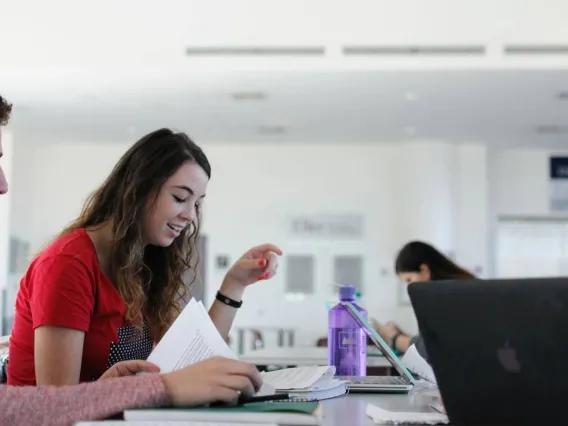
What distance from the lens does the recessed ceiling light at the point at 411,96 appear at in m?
6.25

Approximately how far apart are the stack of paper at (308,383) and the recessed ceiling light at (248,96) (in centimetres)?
497

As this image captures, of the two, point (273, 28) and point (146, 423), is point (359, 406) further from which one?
point (273, 28)

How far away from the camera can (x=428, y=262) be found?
11.5ft

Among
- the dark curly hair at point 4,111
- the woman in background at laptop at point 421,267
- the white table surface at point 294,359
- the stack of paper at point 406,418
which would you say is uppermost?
the dark curly hair at point 4,111

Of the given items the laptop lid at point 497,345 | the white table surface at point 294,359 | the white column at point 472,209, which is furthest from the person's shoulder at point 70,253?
the white column at point 472,209

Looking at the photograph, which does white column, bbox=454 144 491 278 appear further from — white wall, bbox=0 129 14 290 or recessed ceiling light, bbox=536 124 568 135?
white wall, bbox=0 129 14 290

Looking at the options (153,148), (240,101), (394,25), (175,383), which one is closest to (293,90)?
(240,101)

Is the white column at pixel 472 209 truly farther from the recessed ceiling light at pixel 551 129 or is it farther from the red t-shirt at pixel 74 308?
the red t-shirt at pixel 74 308

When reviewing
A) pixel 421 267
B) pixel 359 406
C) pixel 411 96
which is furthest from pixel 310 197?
pixel 359 406

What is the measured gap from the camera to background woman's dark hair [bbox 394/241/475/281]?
136 inches

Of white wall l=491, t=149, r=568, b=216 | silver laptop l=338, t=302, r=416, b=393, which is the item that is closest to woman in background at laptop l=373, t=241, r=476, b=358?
silver laptop l=338, t=302, r=416, b=393

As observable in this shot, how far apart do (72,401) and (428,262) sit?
273 centimetres

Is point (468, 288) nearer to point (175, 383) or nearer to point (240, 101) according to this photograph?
point (175, 383)

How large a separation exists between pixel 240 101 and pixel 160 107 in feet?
2.51
